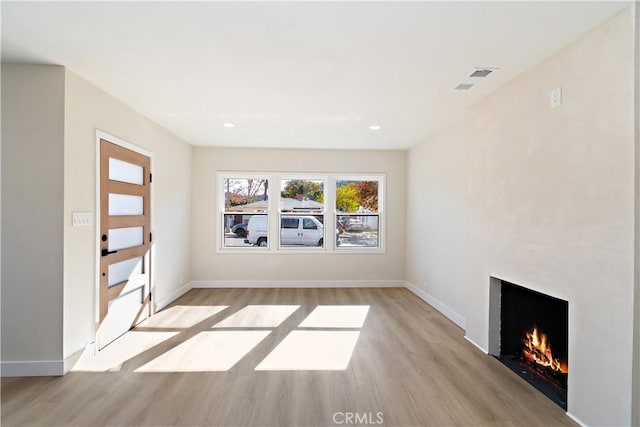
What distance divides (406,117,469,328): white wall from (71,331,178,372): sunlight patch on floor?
3.55 m

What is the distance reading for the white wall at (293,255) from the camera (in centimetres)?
576

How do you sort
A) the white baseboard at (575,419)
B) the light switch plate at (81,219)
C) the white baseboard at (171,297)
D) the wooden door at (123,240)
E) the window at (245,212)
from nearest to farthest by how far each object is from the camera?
the white baseboard at (575,419), the light switch plate at (81,219), the wooden door at (123,240), the white baseboard at (171,297), the window at (245,212)

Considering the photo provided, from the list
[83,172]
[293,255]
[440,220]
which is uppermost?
[83,172]

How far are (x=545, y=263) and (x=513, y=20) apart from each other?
175cm

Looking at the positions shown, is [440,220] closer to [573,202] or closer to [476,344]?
[476,344]

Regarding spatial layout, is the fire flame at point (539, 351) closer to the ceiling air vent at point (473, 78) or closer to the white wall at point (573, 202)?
the white wall at point (573, 202)

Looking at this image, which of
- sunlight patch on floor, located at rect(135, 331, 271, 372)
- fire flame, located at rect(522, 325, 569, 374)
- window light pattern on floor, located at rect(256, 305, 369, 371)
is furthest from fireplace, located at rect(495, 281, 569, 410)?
sunlight patch on floor, located at rect(135, 331, 271, 372)

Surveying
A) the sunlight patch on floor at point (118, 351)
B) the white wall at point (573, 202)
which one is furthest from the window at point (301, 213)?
the white wall at point (573, 202)

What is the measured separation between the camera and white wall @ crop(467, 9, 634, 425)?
6.03ft

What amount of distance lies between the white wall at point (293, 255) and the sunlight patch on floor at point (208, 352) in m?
2.22

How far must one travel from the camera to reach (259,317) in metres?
4.17

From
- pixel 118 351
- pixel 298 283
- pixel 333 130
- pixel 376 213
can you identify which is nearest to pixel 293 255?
pixel 298 283

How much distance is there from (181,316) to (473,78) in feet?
14.4

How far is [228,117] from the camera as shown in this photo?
393cm
